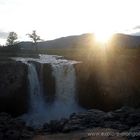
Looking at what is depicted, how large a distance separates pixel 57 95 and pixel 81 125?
1576cm

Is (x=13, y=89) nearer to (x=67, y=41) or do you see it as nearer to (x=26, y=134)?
(x=26, y=134)

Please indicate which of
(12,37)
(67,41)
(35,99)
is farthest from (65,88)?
(67,41)

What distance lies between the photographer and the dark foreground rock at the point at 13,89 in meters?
50.5

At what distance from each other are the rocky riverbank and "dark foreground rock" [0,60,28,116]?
1080 centimetres

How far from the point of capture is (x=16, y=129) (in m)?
35.0

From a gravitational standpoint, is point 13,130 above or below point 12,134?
above

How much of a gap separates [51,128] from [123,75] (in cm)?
1725

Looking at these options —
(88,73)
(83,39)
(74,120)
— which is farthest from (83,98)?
(83,39)

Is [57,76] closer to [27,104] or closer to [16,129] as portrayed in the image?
[27,104]

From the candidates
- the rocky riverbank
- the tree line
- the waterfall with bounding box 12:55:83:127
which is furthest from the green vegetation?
the rocky riverbank

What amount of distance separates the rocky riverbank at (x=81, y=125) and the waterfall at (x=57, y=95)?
9582 millimetres

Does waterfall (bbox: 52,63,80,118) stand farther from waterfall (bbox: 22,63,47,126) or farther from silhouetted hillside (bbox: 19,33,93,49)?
silhouetted hillside (bbox: 19,33,93,49)

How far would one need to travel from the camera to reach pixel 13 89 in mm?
50781

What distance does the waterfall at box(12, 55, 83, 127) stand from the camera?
4938 centimetres
